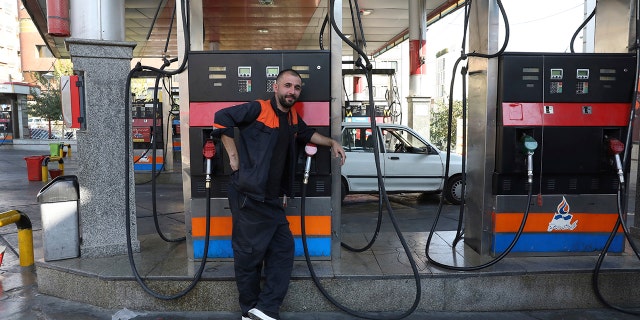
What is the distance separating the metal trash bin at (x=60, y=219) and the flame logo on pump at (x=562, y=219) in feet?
15.8

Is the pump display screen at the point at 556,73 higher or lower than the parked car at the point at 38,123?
higher

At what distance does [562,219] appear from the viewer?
481 cm

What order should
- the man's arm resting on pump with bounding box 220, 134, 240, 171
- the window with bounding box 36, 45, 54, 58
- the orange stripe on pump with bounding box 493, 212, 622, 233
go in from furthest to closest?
the window with bounding box 36, 45, 54, 58, the orange stripe on pump with bounding box 493, 212, 622, 233, the man's arm resting on pump with bounding box 220, 134, 240, 171

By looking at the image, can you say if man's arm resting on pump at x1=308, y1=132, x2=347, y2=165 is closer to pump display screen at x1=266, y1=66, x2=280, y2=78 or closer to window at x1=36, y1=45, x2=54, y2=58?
pump display screen at x1=266, y1=66, x2=280, y2=78

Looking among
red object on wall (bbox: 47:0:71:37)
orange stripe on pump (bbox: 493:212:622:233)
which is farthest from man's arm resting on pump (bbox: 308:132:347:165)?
red object on wall (bbox: 47:0:71:37)

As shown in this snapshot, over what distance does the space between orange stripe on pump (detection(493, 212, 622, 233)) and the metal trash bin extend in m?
4.24

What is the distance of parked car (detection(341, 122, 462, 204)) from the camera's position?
8984 mm

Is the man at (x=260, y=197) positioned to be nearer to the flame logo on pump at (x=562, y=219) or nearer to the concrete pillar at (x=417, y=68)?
the flame logo on pump at (x=562, y=219)

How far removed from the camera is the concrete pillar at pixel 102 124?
4.62 m

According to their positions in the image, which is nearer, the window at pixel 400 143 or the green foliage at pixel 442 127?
the window at pixel 400 143

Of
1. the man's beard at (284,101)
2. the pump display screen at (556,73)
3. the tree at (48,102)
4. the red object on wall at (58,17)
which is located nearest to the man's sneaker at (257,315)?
the man's beard at (284,101)

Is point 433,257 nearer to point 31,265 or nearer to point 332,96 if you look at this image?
point 332,96

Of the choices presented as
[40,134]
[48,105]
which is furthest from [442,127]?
[40,134]

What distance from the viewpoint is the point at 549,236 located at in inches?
190
